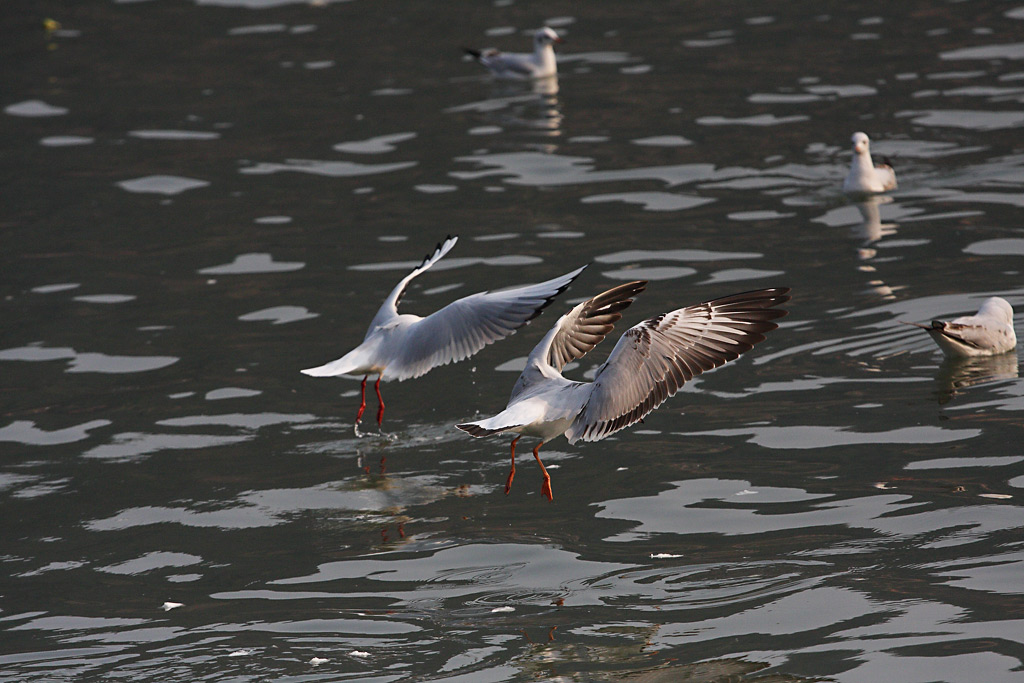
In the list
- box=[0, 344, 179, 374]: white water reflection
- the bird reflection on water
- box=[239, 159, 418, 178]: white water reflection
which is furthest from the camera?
box=[239, 159, 418, 178]: white water reflection

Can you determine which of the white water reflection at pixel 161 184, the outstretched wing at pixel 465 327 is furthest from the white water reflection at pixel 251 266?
the outstretched wing at pixel 465 327

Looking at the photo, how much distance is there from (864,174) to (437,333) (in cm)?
604

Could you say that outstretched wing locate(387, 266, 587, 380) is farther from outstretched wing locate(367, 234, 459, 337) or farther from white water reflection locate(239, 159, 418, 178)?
white water reflection locate(239, 159, 418, 178)

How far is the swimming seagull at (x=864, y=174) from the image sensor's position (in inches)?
495

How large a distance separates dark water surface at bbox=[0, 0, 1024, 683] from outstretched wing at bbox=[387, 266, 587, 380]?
24.6 inches

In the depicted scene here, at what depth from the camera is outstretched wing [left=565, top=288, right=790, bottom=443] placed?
6.34m

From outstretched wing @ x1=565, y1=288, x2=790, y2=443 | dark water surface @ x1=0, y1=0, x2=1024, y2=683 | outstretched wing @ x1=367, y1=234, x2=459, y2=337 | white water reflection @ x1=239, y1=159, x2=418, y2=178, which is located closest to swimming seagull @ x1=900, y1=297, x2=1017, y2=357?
dark water surface @ x1=0, y1=0, x2=1024, y2=683

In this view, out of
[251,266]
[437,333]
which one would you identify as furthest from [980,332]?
[251,266]

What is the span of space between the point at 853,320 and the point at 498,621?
186 inches

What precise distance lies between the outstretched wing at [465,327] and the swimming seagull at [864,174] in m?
5.62

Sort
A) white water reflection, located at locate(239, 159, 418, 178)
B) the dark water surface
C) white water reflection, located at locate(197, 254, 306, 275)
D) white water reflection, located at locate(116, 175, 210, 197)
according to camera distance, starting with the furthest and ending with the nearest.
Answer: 1. white water reflection, located at locate(239, 159, 418, 178)
2. white water reflection, located at locate(116, 175, 210, 197)
3. white water reflection, located at locate(197, 254, 306, 275)
4. the dark water surface

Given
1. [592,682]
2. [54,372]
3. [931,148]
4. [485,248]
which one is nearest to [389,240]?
[485,248]

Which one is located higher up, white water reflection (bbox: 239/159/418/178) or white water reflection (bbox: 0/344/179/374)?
white water reflection (bbox: 239/159/418/178)

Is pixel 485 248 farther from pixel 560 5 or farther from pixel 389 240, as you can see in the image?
pixel 560 5
